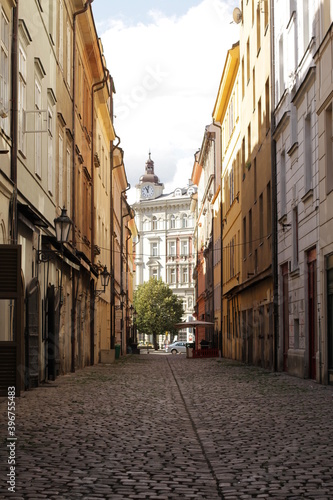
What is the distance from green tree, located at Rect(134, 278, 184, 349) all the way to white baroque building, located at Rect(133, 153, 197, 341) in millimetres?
11173

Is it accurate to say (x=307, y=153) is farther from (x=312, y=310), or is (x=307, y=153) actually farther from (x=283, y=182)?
(x=283, y=182)

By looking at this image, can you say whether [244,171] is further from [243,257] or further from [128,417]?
[128,417]

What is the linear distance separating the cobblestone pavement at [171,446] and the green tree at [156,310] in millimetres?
82592

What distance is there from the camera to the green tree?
99.1m

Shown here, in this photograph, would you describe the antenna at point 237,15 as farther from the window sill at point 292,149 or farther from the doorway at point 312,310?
the doorway at point 312,310

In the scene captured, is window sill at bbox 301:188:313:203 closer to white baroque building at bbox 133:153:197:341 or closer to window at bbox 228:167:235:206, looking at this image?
window at bbox 228:167:235:206

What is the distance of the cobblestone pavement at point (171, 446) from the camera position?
662 centimetres

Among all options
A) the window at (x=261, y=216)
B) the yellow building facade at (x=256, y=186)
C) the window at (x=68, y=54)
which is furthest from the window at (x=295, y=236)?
the window at (x=68, y=54)

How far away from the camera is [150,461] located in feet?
26.2

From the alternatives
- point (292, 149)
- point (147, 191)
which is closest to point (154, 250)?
point (147, 191)

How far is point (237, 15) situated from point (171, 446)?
32.3 m

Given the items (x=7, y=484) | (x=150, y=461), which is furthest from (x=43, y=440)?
(x=7, y=484)

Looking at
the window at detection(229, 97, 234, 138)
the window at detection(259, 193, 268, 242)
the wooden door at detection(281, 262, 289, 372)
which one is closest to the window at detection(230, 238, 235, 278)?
the window at detection(229, 97, 234, 138)

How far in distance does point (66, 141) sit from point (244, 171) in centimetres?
1264
